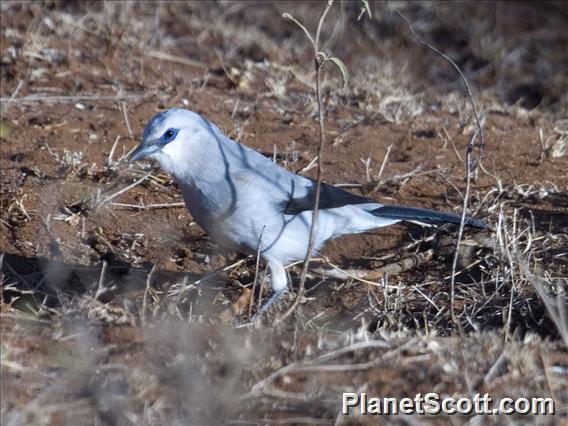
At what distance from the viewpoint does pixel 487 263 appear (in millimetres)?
4938

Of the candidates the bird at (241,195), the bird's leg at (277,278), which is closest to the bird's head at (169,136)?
the bird at (241,195)

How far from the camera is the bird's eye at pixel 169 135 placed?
180 inches

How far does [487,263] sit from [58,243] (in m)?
2.15

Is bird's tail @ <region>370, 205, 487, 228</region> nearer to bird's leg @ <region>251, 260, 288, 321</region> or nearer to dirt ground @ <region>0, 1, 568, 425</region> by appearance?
dirt ground @ <region>0, 1, 568, 425</region>

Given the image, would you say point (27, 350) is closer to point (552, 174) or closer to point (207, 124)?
point (207, 124)

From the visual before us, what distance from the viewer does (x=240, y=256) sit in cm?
529

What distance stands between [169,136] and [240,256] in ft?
3.12

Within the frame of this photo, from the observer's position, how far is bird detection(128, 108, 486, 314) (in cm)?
457

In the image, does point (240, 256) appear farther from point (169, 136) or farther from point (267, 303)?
point (169, 136)

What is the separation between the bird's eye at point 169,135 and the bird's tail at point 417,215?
1.09 meters

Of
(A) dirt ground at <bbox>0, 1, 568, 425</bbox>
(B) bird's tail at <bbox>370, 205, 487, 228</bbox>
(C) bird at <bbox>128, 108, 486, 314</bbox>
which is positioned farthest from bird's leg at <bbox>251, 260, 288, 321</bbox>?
(B) bird's tail at <bbox>370, 205, 487, 228</bbox>

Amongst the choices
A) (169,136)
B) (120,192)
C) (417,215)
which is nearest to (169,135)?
(169,136)

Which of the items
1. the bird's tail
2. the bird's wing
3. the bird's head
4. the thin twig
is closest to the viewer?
the bird's head

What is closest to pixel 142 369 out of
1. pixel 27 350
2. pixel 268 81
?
pixel 27 350
